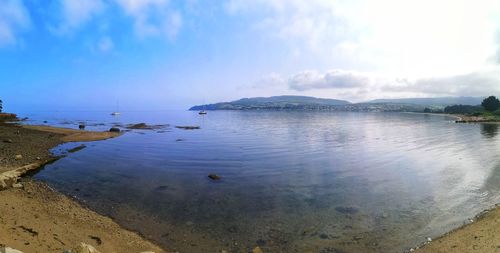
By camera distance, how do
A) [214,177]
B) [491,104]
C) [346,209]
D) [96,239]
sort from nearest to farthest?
[96,239] → [346,209] → [214,177] → [491,104]

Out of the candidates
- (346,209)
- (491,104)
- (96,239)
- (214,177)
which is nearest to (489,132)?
(346,209)

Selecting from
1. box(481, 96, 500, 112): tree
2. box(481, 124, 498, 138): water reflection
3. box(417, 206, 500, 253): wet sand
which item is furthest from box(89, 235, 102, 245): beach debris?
box(481, 96, 500, 112): tree

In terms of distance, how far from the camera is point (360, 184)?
964 inches

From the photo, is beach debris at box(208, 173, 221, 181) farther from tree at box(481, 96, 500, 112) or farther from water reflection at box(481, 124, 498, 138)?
tree at box(481, 96, 500, 112)

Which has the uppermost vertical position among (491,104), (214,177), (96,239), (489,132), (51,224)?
(491,104)

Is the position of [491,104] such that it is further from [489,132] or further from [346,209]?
[346,209]

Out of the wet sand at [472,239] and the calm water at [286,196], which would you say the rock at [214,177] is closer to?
the calm water at [286,196]

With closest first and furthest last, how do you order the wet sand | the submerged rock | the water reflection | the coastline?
1. the coastline
2. the wet sand
3. the submerged rock
4. the water reflection

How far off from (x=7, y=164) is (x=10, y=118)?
9059cm

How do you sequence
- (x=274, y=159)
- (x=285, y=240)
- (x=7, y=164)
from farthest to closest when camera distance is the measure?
(x=274, y=159), (x=7, y=164), (x=285, y=240)

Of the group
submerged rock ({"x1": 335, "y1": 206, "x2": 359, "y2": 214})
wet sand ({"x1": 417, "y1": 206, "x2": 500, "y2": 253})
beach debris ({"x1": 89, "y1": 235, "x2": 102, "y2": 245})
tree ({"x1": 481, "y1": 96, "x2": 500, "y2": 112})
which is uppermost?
tree ({"x1": 481, "y1": 96, "x2": 500, "y2": 112})

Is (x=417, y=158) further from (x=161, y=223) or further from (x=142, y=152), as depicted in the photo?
(x=142, y=152)

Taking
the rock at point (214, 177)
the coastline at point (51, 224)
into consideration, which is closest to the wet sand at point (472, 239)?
the coastline at point (51, 224)

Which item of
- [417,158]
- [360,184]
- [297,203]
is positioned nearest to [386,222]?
[297,203]
